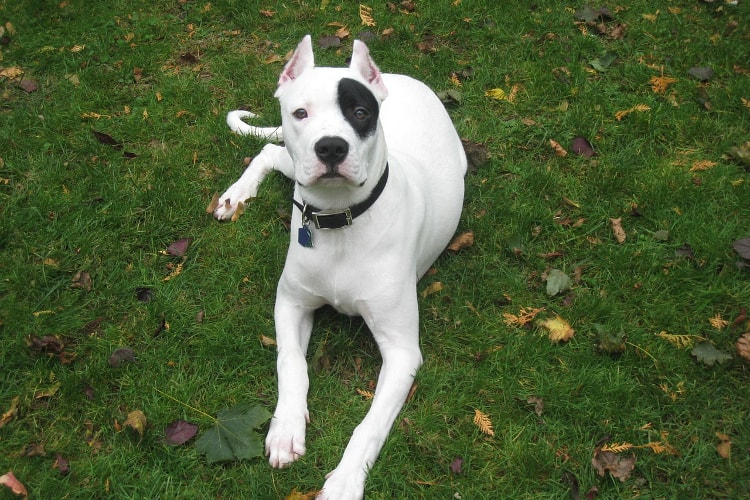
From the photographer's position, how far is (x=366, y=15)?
5566mm

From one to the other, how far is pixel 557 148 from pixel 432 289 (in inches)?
61.5

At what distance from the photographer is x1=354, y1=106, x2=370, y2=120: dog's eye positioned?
2779mm

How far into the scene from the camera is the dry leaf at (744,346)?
10.6 ft

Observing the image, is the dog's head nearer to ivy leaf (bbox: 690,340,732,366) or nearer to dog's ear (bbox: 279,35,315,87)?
dog's ear (bbox: 279,35,315,87)

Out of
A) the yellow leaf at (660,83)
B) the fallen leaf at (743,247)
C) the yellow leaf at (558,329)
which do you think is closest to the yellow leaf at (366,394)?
the yellow leaf at (558,329)

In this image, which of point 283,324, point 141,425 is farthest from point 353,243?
point 141,425

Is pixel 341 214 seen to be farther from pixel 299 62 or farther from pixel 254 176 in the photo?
pixel 254 176

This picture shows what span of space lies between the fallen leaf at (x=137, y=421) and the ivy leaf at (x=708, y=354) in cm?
264

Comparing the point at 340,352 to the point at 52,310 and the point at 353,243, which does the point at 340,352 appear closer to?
the point at 353,243

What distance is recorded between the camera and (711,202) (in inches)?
160

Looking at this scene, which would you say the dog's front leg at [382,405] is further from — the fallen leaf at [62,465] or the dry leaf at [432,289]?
the fallen leaf at [62,465]

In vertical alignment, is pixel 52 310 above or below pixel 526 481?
below

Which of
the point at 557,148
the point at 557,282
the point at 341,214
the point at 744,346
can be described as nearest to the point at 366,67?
the point at 341,214

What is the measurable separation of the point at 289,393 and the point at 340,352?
43cm
